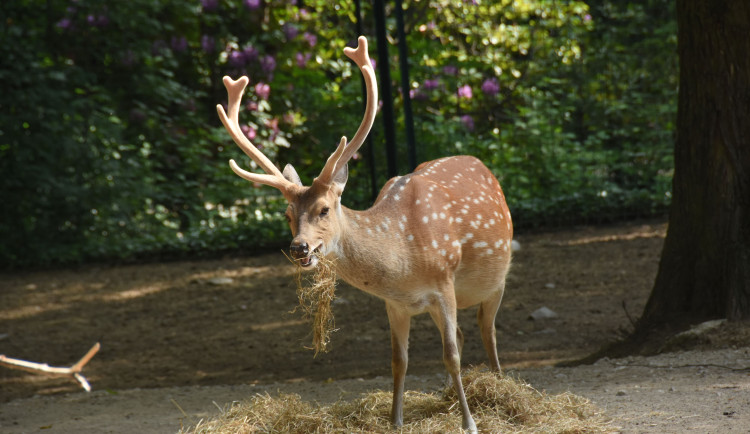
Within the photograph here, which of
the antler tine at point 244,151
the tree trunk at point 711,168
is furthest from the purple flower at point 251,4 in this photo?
the antler tine at point 244,151

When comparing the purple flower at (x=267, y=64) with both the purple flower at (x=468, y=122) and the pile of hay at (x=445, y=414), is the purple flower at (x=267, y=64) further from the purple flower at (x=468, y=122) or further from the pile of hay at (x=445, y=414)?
the pile of hay at (x=445, y=414)

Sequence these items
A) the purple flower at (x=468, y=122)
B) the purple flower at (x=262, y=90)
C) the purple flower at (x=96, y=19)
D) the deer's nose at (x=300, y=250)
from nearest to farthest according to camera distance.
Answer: the deer's nose at (x=300, y=250), the purple flower at (x=468, y=122), the purple flower at (x=96, y=19), the purple flower at (x=262, y=90)

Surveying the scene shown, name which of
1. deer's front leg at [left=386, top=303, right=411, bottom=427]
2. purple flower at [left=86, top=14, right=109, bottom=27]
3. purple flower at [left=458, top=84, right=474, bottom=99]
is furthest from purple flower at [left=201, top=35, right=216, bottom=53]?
deer's front leg at [left=386, top=303, right=411, bottom=427]

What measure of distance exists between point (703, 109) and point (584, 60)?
4.27 metres

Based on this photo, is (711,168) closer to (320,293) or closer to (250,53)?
(320,293)

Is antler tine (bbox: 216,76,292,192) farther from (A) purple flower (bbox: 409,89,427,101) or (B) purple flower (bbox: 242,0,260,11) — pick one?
(B) purple flower (bbox: 242,0,260,11)

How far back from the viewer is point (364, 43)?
371 cm

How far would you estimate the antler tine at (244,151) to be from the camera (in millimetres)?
3495

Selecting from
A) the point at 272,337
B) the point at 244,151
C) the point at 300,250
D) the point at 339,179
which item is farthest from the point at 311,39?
the point at 300,250

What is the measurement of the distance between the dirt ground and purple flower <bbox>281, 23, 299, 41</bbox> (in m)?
2.99

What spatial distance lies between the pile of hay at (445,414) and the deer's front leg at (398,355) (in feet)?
0.26

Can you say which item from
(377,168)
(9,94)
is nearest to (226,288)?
(377,168)

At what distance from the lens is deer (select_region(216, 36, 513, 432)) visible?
3436 mm

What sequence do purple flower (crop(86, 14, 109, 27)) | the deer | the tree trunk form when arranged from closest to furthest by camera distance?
the deer < the tree trunk < purple flower (crop(86, 14, 109, 27))
